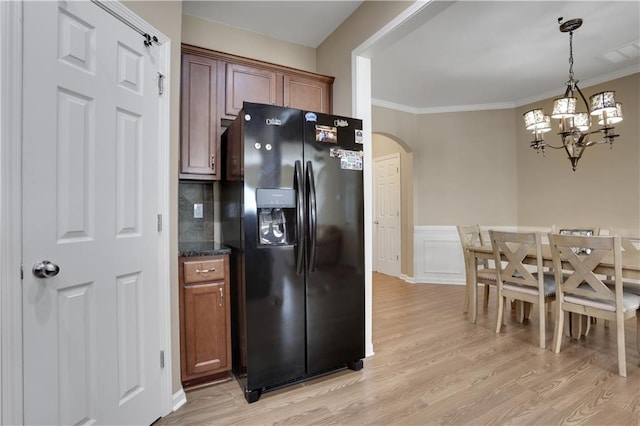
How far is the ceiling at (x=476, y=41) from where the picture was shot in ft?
8.45

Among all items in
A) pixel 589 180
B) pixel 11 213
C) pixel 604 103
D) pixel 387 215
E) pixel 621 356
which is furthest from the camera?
pixel 387 215

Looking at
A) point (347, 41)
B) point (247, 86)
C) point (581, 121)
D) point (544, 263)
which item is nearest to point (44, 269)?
point (247, 86)

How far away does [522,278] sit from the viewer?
9.64 feet

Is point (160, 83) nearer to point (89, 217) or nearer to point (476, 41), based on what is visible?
point (89, 217)

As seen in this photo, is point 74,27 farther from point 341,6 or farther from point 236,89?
point 341,6

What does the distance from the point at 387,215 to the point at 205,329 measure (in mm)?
4436

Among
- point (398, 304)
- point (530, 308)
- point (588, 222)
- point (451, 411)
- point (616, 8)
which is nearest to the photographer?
point (451, 411)

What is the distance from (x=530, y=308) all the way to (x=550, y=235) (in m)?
1.33

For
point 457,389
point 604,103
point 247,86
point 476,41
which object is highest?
point 476,41

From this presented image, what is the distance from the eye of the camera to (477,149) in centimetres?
515

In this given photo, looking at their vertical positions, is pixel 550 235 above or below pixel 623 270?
above

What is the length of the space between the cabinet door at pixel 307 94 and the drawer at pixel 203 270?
4.76ft

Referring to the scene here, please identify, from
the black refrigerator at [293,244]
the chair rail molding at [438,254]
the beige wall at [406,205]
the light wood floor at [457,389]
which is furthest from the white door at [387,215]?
the black refrigerator at [293,244]

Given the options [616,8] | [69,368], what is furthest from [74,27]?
[616,8]
